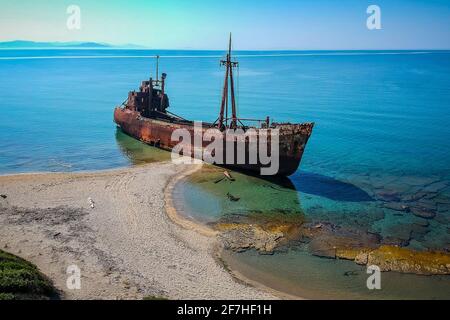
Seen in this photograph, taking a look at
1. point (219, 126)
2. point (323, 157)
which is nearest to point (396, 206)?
point (323, 157)

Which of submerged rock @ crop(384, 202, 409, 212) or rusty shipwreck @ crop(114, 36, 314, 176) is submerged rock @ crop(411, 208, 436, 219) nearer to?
submerged rock @ crop(384, 202, 409, 212)

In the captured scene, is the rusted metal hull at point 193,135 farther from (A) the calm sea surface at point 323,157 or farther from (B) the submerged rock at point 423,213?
(B) the submerged rock at point 423,213

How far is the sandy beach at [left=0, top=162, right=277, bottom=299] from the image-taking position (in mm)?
14328

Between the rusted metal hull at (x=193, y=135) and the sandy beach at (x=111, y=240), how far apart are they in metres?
6.70

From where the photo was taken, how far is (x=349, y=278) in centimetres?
1576

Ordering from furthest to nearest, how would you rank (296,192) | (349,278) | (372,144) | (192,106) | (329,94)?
(329,94), (192,106), (372,144), (296,192), (349,278)

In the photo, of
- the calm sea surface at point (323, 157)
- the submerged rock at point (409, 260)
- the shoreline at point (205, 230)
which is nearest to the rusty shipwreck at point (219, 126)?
the calm sea surface at point (323, 157)

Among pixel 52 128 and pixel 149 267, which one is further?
pixel 52 128

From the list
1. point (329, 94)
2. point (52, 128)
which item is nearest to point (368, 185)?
point (52, 128)

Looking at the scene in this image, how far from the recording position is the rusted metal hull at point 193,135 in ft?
82.5
